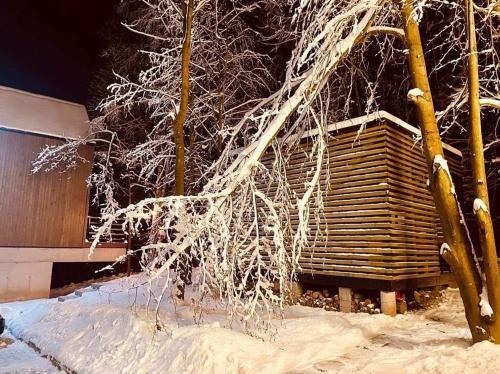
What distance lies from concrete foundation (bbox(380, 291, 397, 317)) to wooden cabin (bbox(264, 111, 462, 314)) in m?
0.03

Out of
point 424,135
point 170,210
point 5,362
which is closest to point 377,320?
point 424,135

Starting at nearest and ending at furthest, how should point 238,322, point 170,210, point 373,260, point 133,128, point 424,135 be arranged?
point 170,210 < point 424,135 < point 238,322 < point 373,260 < point 133,128

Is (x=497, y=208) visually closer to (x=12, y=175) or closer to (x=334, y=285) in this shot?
(x=334, y=285)

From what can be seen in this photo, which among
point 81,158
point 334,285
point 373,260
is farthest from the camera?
point 81,158

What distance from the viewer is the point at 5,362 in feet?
23.3

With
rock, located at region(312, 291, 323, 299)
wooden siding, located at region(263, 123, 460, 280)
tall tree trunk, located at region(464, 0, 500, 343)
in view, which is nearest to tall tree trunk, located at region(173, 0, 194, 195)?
wooden siding, located at region(263, 123, 460, 280)

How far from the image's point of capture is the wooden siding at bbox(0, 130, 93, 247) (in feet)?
43.3

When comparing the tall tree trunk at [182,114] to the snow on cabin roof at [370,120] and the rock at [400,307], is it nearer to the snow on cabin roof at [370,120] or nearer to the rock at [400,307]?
the snow on cabin roof at [370,120]

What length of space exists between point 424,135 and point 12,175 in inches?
527

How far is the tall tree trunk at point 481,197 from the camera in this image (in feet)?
15.9

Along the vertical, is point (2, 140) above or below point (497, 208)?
above

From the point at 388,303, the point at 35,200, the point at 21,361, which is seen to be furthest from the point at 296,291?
the point at 35,200

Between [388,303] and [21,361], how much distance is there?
6.97 m

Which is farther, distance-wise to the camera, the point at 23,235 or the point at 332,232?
the point at 23,235
